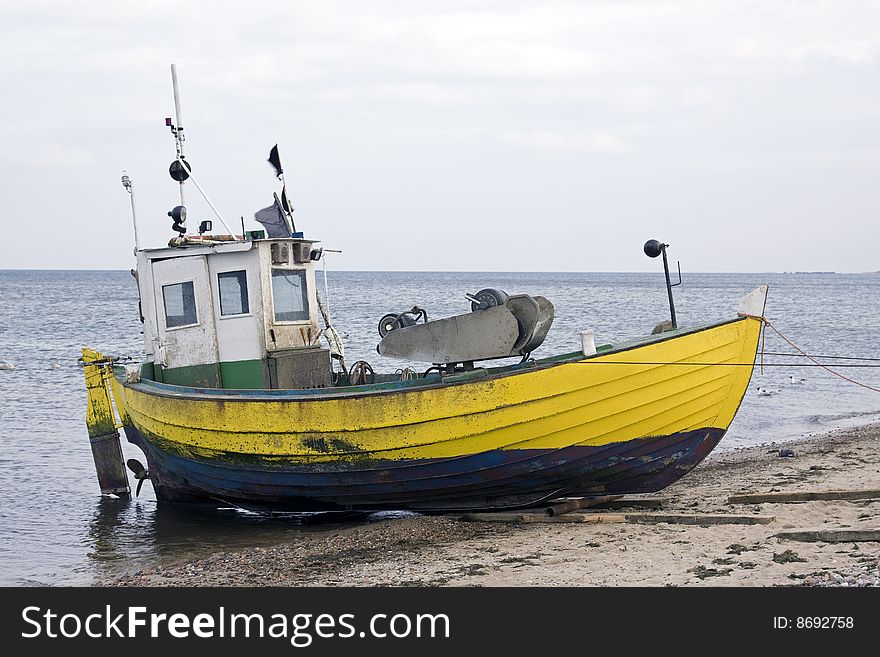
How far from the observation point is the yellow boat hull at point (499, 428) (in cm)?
876

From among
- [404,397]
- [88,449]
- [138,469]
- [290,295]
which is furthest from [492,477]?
[88,449]

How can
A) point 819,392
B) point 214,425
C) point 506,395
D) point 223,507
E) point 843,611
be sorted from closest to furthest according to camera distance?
point 843,611 < point 506,395 < point 214,425 < point 223,507 < point 819,392

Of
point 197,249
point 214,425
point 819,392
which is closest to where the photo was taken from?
point 214,425

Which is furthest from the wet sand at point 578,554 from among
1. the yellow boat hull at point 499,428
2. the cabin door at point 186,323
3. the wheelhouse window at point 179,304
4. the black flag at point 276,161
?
the black flag at point 276,161

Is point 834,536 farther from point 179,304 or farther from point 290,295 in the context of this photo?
point 179,304

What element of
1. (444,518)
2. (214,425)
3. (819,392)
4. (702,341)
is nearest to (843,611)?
(702,341)

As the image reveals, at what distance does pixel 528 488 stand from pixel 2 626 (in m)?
4.82

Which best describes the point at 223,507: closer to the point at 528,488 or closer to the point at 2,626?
the point at 528,488

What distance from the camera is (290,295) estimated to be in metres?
10.8

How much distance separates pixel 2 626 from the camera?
6.09 meters

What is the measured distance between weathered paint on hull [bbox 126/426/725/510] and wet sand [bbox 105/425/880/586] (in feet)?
0.89

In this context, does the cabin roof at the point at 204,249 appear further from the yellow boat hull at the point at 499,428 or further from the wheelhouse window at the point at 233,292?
the yellow boat hull at the point at 499,428

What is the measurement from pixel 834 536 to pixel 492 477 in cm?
308

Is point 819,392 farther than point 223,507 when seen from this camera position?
Yes
